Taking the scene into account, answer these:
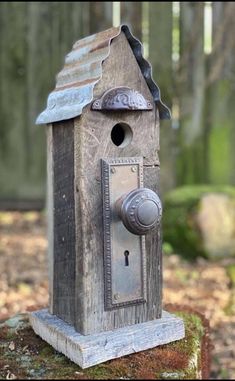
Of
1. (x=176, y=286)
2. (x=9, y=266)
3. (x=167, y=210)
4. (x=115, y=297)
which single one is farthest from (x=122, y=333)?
(x=167, y=210)

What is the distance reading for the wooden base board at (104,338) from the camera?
→ 2016mm

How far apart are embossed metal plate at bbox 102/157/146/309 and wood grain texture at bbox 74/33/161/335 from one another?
3cm

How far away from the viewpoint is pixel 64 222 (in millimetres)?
2223

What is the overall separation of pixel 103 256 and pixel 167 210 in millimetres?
3888

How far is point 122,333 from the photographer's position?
213 cm

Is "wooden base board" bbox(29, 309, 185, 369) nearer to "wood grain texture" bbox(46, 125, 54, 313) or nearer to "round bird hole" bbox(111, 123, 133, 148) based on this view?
"wood grain texture" bbox(46, 125, 54, 313)

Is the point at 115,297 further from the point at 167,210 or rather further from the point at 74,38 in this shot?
the point at 74,38

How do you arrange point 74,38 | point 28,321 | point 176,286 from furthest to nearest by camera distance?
1. point 74,38
2. point 176,286
3. point 28,321

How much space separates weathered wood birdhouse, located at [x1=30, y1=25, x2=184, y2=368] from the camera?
2.09 metres

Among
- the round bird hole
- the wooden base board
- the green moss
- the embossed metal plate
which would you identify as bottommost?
the green moss

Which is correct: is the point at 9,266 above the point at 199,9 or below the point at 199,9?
below

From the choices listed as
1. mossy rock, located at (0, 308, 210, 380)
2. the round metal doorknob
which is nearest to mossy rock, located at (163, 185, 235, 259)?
mossy rock, located at (0, 308, 210, 380)

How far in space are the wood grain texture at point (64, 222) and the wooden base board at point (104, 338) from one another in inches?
3.3

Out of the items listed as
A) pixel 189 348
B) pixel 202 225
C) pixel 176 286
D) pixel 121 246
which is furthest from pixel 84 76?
pixel 202 225
